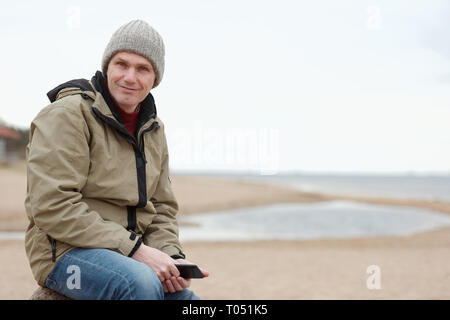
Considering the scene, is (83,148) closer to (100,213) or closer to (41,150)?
(41,150)

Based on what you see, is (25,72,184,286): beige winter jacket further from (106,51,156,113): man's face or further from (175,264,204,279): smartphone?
(175,264,204,279): smartphone

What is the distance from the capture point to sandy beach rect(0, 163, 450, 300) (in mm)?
7590

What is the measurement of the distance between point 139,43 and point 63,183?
84 centimetres

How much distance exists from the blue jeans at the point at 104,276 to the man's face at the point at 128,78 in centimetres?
80

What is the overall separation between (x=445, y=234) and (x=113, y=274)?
1717cm

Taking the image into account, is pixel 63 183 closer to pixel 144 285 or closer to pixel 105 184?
pixel 105 184

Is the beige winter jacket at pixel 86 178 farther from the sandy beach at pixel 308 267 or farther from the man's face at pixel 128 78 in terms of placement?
the sandy beach at pixel 308 267

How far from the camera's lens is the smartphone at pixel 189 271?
7.75 ft

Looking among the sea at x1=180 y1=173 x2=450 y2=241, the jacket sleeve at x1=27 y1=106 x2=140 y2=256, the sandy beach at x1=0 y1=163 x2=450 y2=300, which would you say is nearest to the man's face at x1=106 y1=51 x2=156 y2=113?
the jacket sleeve at x1=27 y1=106 x2=140 y2=256

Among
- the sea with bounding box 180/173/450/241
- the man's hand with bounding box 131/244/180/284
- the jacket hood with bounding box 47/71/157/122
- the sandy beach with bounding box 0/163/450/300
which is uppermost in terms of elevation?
the jacket hood with bounding box 47/71/157/122

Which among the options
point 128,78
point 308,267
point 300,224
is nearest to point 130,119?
point 128,78

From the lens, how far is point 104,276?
2.11 metres
